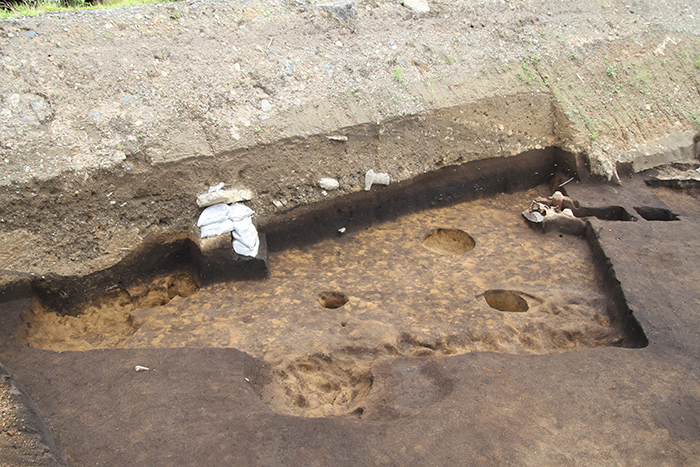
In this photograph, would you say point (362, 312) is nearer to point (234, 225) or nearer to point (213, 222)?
point (234, 225)

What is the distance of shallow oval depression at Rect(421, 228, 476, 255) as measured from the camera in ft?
14.4

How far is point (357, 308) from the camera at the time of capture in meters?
3.56

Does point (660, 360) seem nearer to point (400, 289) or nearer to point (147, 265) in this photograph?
point (400, 289)

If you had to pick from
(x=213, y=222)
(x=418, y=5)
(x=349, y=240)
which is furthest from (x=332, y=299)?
(x=418, y=5)

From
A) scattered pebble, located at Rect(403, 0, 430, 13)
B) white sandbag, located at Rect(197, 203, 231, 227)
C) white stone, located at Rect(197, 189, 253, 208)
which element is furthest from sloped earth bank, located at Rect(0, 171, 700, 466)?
scattered pebble, located at Rect(403, 0, 430, 13)

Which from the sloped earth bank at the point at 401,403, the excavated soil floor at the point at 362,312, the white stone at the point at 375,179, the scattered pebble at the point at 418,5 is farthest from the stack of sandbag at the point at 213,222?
the scattered pebble at the point at 418,5

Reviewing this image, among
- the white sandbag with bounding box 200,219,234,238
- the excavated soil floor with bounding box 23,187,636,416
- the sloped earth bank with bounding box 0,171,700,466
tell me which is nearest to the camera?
the sloped earth bank with bounding box 0,171,700,466

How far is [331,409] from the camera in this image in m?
2.91

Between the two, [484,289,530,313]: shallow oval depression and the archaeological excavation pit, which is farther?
[484,289,530,313]: shallow oval depression

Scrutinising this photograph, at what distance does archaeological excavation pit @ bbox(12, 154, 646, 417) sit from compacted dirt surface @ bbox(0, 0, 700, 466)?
0.8 inches

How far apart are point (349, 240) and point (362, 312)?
0.95 meters

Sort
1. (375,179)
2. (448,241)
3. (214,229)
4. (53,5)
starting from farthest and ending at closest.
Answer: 1. (53,5)
2. (448,241)
3. (375,179)
4. (214,229)

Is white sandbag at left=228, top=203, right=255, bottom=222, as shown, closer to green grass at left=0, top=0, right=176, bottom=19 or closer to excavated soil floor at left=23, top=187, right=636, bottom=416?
excavated soil floor at left=23, top=187, right=636, bottom=416

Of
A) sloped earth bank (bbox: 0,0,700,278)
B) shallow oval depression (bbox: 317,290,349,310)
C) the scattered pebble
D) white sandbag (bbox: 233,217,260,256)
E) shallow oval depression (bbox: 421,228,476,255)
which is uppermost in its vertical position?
the scattered pebble
